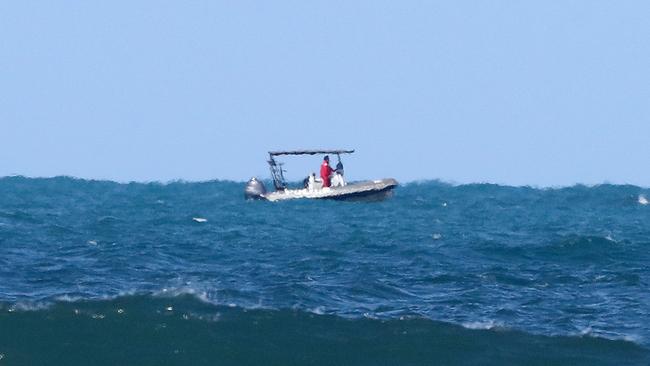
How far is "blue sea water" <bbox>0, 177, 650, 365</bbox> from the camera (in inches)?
629

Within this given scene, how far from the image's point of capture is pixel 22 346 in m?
15.9

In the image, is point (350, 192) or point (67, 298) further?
point (350, 192)

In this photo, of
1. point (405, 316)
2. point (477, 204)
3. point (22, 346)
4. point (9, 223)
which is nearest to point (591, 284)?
point (405, 316)

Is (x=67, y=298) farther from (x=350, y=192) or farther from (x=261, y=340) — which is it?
(x=350, y=192)

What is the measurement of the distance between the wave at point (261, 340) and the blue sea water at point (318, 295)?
0.03 metres

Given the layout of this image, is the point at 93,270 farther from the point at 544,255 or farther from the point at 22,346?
the point at 544,255

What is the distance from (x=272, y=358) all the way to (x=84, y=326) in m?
3.05

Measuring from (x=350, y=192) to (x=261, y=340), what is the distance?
28134mm

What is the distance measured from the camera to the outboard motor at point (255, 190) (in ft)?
157

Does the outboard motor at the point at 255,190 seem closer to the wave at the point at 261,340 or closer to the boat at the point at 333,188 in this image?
the boat at the point at 333,188

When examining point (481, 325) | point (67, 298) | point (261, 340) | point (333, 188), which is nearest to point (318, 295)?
point (261, 340)

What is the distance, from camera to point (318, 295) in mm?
19156

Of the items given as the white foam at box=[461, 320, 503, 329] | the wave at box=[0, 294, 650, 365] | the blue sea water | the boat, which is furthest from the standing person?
the white foam at box=[461, 320, 503, 329]

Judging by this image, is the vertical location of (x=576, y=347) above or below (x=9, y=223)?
below
